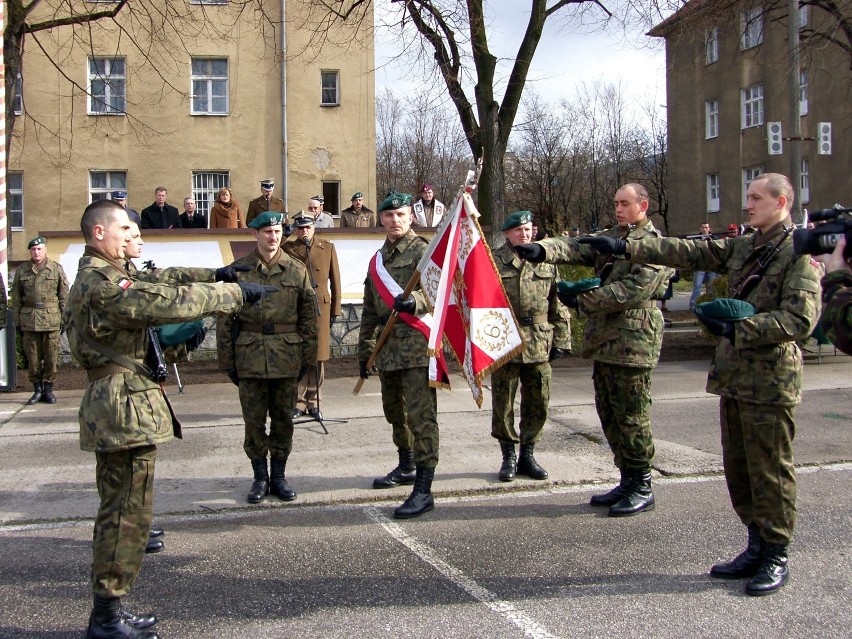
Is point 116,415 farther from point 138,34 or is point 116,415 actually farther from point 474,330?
point 138,34

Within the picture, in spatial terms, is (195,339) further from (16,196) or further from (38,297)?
(16,196)

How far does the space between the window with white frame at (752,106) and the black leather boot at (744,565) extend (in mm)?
36357

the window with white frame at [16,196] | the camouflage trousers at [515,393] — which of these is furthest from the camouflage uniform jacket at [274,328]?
the window with white frame at [16,196]

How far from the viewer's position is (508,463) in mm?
6742

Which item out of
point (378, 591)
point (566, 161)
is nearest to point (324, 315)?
point (378, 591)

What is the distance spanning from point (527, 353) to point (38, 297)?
6863mm

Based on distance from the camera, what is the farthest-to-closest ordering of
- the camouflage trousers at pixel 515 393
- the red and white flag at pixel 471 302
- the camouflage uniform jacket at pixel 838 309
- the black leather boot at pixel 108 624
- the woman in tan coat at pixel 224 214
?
Result: the woman in tan coat at pixel 224 214
the camouflage trousers at pixel 515 393
the red and white flag at pixel 471 302
the black leather boot at pixel 108 624
the camouflage uniform jacket at pixel 838 309

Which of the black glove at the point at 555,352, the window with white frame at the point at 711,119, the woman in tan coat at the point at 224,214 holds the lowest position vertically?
the black glove at the point at 555,352

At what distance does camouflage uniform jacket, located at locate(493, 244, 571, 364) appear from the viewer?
6.64 meters

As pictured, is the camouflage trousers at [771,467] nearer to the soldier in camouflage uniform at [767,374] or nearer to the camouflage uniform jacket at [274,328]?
the soldier in camouflage uniform at [767,374]

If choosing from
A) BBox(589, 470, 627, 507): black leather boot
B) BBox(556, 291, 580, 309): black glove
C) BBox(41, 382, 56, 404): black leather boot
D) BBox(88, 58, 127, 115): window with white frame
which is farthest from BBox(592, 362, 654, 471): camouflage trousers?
BBox(88, 58, 127, 115): window with white frame

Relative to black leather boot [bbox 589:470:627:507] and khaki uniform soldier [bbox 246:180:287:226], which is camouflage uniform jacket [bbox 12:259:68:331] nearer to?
khaki uniform soldier [bbox 246:180:287:226]

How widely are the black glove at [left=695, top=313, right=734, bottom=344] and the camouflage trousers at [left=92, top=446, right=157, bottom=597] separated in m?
2.79

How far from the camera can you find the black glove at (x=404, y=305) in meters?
5.79
